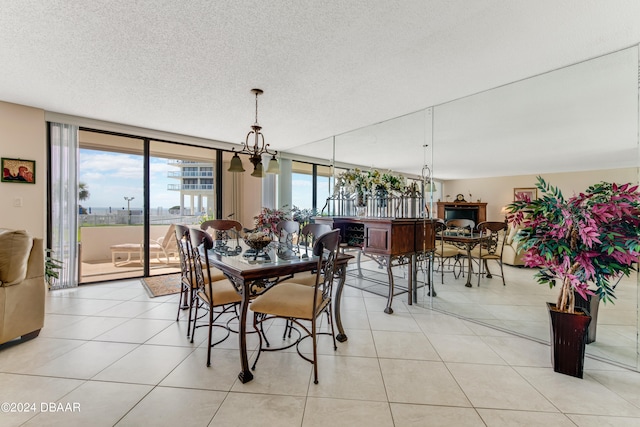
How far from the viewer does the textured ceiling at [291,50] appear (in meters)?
1.68

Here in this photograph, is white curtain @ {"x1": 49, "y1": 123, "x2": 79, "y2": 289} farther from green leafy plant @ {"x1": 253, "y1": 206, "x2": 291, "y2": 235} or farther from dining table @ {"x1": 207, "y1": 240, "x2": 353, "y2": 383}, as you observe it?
green leafy plant @ {"x1": 253, "y1": 206, "x2": 291, "y2": 235}

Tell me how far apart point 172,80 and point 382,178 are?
262 centimetres

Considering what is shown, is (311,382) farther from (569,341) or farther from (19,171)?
(19,171)

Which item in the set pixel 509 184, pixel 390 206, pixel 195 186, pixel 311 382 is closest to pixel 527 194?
pixel 509 184

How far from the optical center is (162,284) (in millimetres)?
3994

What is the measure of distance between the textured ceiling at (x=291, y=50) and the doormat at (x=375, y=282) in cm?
177

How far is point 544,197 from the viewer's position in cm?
199

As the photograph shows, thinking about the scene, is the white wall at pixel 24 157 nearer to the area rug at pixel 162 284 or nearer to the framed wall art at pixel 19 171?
the framed wall art at pixel 19 171

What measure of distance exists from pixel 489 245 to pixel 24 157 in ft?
21.1

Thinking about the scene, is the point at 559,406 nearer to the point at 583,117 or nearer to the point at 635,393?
the point at 635,393

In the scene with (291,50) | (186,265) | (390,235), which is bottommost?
(186,265)

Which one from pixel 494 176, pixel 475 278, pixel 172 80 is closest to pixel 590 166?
pixel 494 176

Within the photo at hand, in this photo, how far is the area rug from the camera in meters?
3.61

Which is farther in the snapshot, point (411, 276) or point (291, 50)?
point (411, 276)
